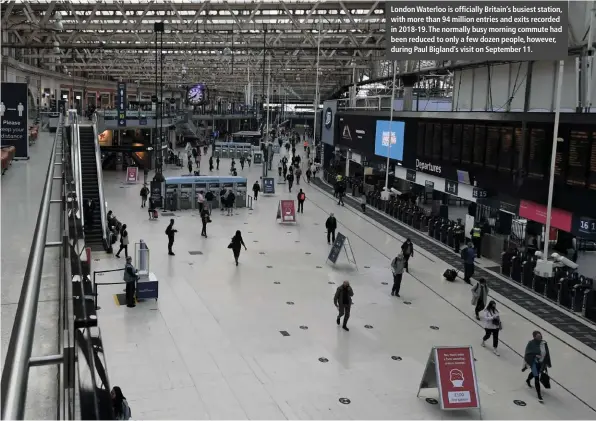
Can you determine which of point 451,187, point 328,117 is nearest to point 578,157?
point 451,187

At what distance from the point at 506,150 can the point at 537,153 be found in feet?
4.82

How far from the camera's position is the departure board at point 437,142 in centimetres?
1954

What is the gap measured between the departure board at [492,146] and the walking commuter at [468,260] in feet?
8.20

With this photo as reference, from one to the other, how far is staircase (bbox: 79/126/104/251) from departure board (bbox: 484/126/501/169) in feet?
35.0

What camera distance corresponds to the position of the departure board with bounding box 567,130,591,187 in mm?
12258

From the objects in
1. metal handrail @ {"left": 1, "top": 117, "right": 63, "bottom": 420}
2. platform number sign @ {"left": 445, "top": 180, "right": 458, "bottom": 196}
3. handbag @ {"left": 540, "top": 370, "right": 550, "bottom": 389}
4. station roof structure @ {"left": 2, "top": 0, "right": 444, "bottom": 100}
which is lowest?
handbag @ {"left": 540, "top": 370, "right": 550, "bottom": 389}

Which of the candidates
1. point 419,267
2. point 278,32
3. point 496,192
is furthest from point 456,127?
point 278,32

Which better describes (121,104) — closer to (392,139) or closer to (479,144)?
(392,139)

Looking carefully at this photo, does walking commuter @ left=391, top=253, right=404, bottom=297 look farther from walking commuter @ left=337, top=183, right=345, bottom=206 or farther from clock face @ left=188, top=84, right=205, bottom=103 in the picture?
clock face @ left=188, top=84, right=205, bottom=103

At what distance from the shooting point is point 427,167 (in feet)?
67.6

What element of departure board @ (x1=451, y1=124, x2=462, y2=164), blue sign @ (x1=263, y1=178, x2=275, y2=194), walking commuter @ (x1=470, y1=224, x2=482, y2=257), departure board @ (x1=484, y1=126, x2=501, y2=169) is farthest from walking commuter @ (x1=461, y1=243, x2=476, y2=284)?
blue sign @ (x1=263, y1=178, x2=275, y2=194)

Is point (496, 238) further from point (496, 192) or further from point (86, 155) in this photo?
point (86, 155)

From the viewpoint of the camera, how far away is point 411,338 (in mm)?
11016

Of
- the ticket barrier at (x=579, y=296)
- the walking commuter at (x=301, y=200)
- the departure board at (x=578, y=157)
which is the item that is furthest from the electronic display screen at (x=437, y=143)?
the ticket barrier at (x=579, y=296)
